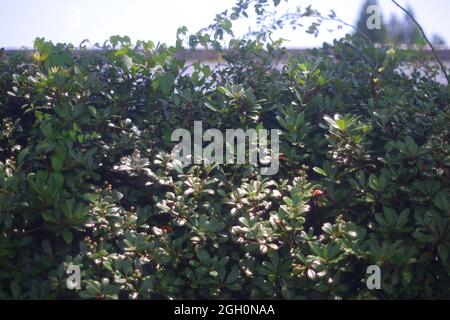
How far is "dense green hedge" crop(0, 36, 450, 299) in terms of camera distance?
114 inches

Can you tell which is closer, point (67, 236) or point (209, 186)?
point (67, 236)

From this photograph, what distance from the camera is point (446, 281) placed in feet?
9.70

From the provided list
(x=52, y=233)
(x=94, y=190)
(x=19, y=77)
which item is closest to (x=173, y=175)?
(x=94, y=190)

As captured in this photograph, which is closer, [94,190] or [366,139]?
[94,190]

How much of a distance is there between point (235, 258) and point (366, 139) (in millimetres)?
1053

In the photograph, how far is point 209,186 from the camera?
320 centimetres

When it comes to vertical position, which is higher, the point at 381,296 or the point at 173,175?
the point at 173,175

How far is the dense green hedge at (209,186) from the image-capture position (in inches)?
114

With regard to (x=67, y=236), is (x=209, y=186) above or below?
above
